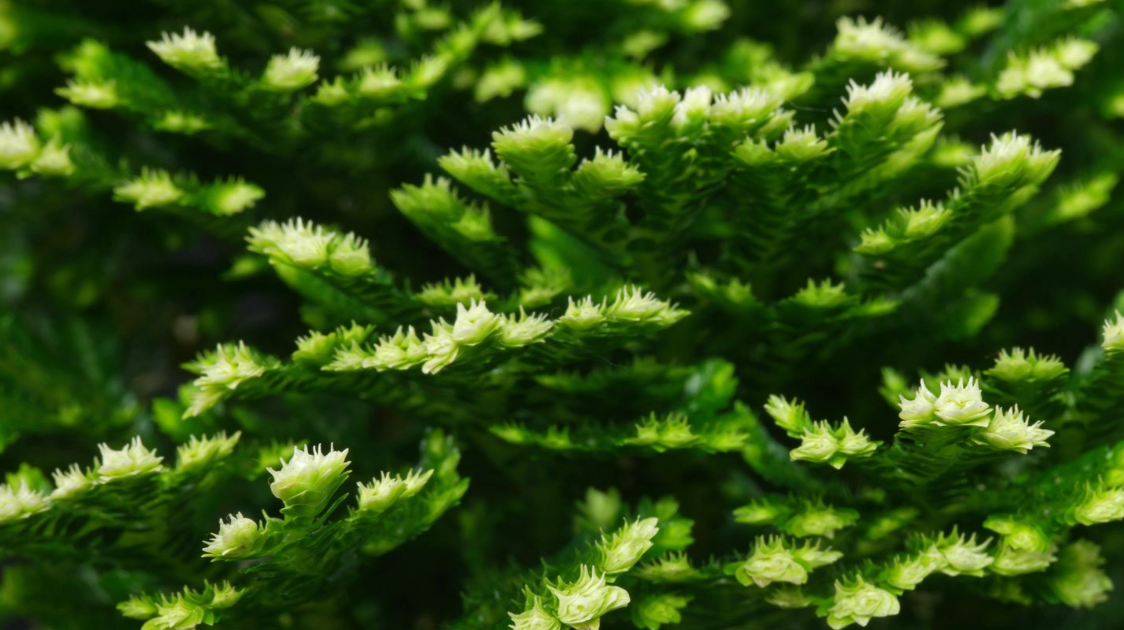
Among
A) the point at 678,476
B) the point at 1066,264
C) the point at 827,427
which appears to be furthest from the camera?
the point at 1066,264

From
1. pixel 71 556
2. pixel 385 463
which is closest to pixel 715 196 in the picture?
pixel 385 463

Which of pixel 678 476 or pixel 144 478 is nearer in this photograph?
pixel 144 478

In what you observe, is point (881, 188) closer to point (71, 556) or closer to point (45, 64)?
point (71, 556)

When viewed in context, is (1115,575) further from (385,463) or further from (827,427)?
(385,463)

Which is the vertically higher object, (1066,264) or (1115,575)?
(1066,264)

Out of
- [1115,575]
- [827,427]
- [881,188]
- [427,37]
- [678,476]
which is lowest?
[1115,575]

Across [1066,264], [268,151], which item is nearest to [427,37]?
[268,151]

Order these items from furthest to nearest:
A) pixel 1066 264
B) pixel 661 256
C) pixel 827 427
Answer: pixel 1066 264, pixel 661 256, pixel 827 427
